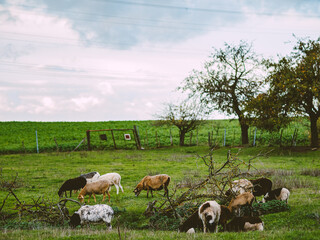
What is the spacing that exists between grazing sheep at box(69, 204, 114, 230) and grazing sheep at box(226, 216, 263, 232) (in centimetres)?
348

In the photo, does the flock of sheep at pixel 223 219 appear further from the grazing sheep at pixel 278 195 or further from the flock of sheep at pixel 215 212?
the grazing sheep at pixel 278 195

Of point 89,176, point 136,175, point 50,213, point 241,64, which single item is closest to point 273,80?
point 241,64

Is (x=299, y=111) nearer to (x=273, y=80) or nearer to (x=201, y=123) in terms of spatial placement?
(x=273, y=80)

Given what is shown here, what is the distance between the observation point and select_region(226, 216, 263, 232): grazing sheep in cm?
791

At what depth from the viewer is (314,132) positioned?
99.5ft

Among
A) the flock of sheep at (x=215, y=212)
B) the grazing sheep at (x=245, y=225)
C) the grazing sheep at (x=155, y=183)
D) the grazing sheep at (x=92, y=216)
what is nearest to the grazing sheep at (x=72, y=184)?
the flock of sheep at (x=215, y=212)

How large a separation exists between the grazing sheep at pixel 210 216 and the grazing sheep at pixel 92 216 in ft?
9.40

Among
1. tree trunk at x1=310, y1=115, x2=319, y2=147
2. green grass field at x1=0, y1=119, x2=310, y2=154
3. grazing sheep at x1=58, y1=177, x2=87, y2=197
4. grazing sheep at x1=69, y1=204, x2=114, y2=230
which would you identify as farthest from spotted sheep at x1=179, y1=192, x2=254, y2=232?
tree trunk at x1=310, y1=115, x2=319, y2=147

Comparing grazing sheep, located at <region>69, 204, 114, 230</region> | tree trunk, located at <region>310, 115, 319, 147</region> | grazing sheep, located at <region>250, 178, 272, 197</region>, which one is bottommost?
grazing sheep, located at <region>69, 204, 114, 230</region>

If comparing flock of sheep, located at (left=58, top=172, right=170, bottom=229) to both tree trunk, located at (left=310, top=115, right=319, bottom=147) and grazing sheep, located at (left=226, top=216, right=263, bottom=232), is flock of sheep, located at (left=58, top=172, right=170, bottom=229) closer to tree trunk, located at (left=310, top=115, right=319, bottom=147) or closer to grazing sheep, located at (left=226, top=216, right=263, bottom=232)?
grazing sheep, located at (left=226, top=216, right=263, bottom=232)

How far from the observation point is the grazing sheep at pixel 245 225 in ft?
26.0

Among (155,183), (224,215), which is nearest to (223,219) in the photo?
(224,215)

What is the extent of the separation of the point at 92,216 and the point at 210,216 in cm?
354

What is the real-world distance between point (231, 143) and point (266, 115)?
11897mm
